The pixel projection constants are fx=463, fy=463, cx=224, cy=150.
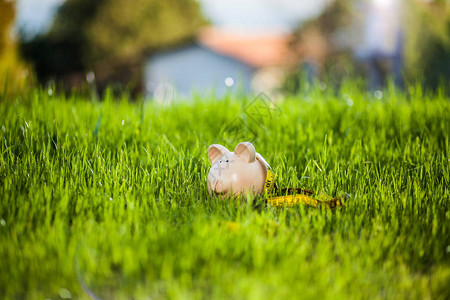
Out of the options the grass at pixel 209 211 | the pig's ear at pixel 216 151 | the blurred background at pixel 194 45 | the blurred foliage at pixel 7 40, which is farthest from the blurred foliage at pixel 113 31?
the pig's ear at pixel 216 151

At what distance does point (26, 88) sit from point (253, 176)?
105 inches

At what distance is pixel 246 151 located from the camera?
244 cm

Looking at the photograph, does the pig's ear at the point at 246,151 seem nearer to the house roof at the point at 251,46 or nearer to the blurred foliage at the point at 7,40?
the blurred foliage at the point at 7,40

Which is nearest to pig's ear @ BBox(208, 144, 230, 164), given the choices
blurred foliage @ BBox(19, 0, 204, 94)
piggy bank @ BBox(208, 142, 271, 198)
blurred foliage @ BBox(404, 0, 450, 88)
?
piggy bank @ BBox(208, 142, 271, 198)

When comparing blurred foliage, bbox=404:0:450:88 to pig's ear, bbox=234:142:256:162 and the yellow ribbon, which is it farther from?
pig's ear, bbox=234:142:256:162

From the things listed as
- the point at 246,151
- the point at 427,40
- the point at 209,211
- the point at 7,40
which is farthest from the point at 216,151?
the point at 427,40

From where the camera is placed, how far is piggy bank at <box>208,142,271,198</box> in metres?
2.44

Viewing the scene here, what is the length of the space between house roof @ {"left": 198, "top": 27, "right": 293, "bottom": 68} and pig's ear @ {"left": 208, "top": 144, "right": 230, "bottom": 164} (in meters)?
22.0

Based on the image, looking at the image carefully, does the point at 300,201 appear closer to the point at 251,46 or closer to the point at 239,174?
the point at 239,174

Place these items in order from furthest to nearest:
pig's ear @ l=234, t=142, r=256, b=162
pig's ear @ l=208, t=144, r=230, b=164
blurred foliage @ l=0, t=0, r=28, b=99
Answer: blurred foliage @ l=0, t=0, r=28, b=99 < pig's ear @ l=208, t=144, r=230, b=164 < pig's ear @ l=234, t=142, r=256, b=162

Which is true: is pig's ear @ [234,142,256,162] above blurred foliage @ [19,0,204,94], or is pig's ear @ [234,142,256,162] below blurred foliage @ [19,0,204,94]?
below

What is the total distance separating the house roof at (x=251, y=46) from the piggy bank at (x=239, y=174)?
72.5 feet

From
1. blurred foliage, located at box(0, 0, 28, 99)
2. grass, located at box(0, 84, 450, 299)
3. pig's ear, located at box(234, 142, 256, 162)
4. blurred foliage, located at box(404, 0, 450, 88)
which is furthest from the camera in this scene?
blurred foliage, located at box(404, 0, 450, 88)

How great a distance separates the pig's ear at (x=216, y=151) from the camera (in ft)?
8.35
